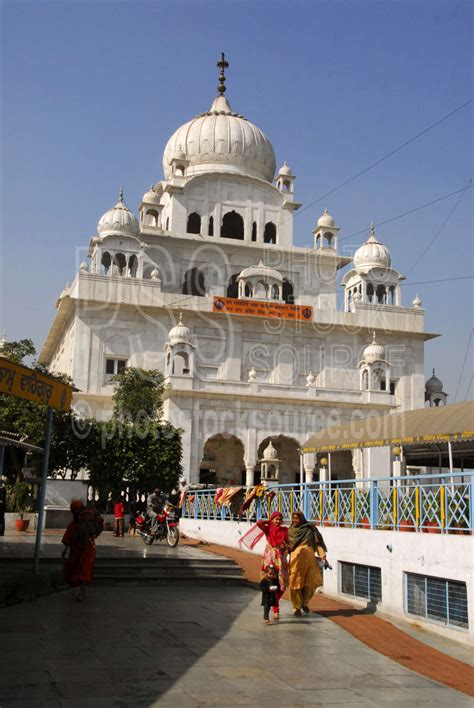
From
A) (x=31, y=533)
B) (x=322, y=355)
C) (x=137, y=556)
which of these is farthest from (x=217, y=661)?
(x=322, y=355)

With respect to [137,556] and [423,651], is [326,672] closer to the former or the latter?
[423,651]

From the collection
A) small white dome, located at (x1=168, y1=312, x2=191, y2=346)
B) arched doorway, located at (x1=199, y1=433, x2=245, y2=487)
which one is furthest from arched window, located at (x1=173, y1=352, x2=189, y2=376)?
arched doorway, located at (x1=199, y1=433, x2=245, y2=487)

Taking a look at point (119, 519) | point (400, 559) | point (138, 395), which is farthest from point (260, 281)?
point (400, 559)

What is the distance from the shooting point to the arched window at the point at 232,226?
43.3 metres

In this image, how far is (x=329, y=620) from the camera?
10305 millimetres

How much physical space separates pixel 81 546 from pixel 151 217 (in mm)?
34684

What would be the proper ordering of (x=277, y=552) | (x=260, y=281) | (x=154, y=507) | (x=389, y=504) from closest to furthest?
(x=277, y=552), (x=389, y=504), (x=154, y=507), (x=260, y=281)

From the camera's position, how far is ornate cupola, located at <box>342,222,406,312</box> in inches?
1609

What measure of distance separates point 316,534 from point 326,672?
3215 millimetres

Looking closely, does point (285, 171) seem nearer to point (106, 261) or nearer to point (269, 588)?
point (106, 261)

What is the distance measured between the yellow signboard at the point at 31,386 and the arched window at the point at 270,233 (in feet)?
106

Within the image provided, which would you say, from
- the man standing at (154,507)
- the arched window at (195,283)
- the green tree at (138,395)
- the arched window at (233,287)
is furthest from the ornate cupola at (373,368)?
the man standing at (154,507)

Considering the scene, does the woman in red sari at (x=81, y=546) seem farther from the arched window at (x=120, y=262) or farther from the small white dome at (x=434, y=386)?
the small white dome at (x=434, y=386)

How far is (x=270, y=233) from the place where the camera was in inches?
1721
